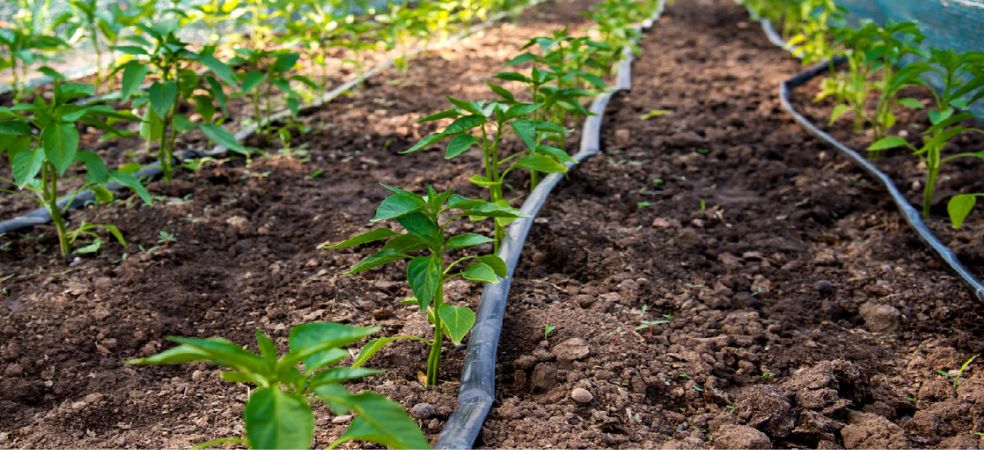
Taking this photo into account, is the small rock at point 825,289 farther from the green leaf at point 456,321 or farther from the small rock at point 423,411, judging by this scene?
the small rock at point 423,411

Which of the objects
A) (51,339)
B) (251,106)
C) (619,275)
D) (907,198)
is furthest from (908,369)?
(251,106)

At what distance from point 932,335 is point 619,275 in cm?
92

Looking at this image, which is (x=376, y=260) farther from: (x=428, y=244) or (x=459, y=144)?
(x=459, y=144)

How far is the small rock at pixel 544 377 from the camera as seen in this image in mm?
2037

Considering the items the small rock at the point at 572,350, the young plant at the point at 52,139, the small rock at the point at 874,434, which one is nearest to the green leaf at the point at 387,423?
the small rock at the point at 572,350

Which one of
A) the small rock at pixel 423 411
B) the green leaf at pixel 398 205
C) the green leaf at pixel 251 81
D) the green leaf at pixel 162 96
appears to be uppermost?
the green leaf at pixel 398 205

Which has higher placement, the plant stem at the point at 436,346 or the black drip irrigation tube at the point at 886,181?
the plant stem at the point at 436,346

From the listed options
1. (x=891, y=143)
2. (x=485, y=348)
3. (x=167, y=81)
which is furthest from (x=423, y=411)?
(x=891, y=143)

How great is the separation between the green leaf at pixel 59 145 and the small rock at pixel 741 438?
6.49 ft

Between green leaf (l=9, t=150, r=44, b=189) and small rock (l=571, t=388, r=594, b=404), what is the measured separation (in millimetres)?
1702

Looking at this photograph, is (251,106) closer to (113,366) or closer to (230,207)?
(230,207)

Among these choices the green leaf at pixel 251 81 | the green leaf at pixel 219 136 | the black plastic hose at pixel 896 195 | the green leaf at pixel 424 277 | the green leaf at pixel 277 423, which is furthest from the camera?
the green leaf at pixel 251 81

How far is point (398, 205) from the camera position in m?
1.79

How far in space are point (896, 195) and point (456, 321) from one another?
2.23 metres
